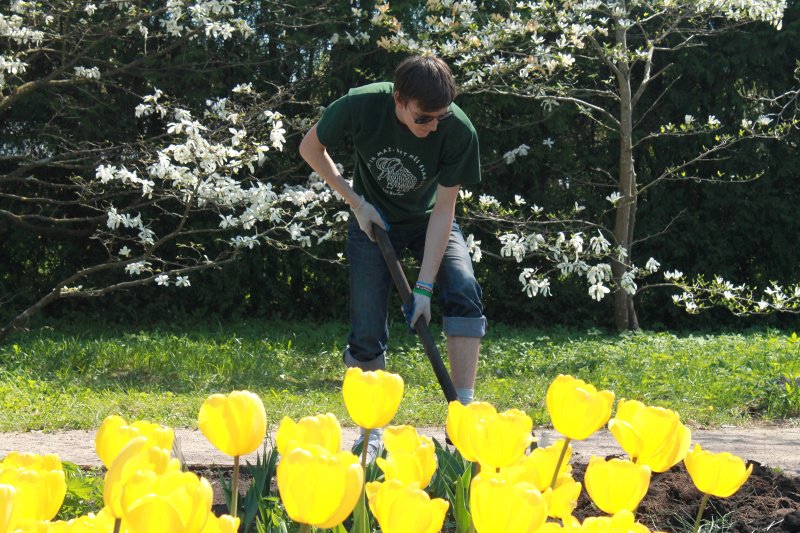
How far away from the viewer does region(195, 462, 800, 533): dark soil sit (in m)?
2.74

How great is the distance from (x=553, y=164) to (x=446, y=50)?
2192 millimetres

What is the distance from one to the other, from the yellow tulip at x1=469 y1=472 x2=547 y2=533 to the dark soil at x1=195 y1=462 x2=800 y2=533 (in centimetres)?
184

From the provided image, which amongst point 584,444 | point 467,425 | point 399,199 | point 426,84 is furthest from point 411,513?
point 584,444

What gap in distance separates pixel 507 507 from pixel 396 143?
292cm

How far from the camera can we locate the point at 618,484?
122 centimetres

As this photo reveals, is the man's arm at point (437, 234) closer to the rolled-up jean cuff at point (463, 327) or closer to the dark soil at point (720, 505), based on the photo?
the rolled-up jean cuff at point (463, 327)

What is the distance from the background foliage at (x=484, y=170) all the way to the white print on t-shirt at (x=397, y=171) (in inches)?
170

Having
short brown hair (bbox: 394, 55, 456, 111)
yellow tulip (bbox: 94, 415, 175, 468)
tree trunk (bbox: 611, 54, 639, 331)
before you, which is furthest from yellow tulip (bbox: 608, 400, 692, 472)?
tree trunk (bbox: 611, 54, 639, 331)

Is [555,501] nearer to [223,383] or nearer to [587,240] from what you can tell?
[223,383]

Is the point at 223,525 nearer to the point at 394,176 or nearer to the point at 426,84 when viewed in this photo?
the point at 426,84

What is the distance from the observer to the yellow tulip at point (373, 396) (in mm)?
1389

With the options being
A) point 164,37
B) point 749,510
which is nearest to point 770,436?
point 749,510

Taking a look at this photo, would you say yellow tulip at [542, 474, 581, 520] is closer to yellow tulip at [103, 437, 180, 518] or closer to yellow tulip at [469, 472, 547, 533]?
yellow tulip at [469, 472, 547, 533]

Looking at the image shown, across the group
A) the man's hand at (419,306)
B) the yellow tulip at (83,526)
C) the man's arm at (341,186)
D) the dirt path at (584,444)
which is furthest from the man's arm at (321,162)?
the yellow tulip at (83,526)
